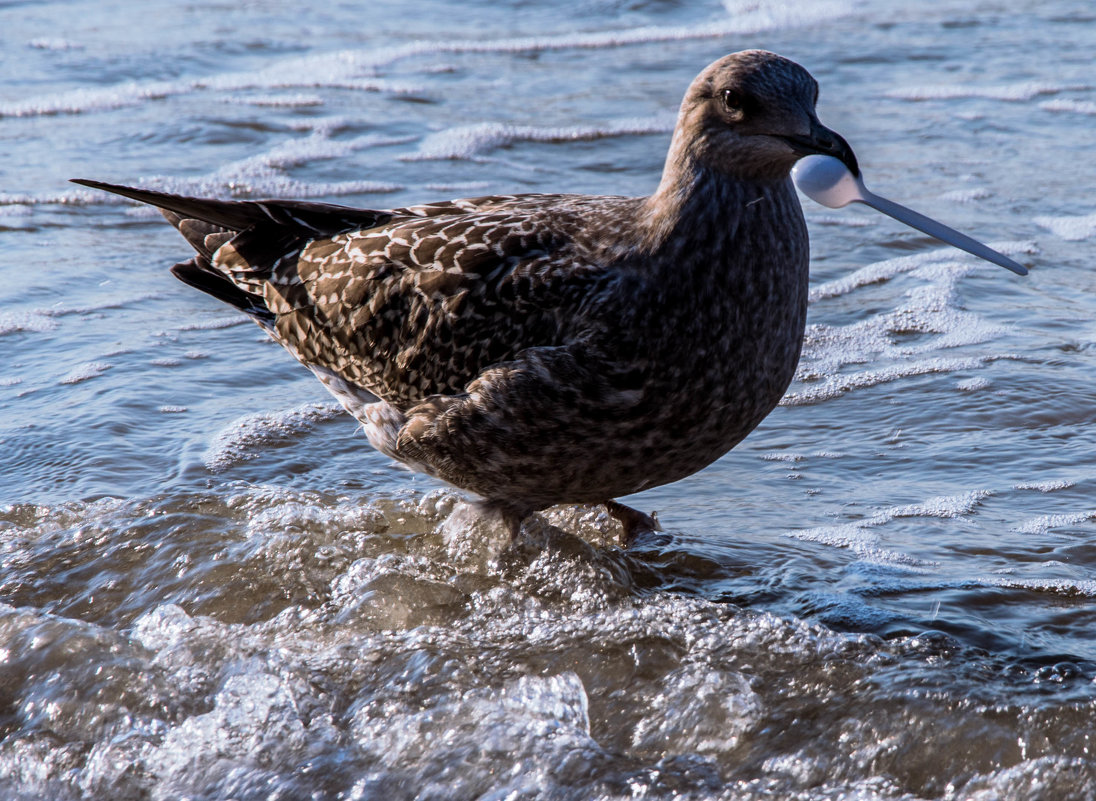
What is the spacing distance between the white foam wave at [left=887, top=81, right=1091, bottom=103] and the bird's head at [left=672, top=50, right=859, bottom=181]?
282 inches

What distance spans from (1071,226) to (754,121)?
452 centimetres

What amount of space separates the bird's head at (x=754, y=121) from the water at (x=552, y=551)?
5.00ft

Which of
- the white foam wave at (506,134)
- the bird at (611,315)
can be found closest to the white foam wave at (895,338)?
the bird at (611,315)

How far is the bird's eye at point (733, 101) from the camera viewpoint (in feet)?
13.3

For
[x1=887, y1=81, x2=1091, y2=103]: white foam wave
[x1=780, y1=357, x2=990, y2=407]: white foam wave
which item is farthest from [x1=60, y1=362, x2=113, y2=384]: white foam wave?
[x1=887, y1=81, x2=1091, y2=103]: white foam wave

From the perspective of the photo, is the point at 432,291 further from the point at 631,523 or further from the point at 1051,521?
the point at 1051,521

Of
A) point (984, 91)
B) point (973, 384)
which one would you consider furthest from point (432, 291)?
point (984, 91)

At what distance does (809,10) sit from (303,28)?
594 centimetres

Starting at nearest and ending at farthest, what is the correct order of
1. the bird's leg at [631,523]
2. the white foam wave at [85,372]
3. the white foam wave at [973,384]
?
1. the bird's leg at [631,523]
2. the white foam wave at [973,384]
3. the white foam wave at [85,372]

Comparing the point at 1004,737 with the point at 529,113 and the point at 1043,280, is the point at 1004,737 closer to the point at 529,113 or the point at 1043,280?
the point at 1043,280

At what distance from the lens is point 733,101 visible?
409 centimetres

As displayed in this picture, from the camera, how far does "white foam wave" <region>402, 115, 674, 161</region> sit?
385 inches

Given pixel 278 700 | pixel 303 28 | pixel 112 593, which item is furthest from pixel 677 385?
pixel 303 28

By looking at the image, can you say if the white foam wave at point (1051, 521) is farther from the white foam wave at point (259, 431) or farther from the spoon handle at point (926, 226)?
the white foam wave at point (259, 431)
